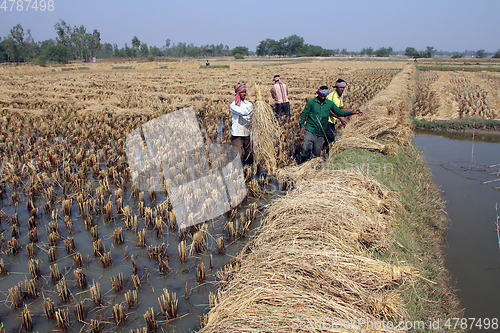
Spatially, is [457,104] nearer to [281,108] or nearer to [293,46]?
[281,108]

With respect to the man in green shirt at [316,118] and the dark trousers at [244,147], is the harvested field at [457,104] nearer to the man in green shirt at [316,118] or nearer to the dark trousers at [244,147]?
the man in green shirt at [316,118]

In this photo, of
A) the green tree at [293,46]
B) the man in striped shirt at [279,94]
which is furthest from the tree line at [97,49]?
the man in striped shirt at [279,94]

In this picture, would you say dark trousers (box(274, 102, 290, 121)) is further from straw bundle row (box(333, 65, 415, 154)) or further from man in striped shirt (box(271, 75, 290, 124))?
straw bundle row (box(333, 65, 415, 154))

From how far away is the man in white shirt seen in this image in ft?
16.8

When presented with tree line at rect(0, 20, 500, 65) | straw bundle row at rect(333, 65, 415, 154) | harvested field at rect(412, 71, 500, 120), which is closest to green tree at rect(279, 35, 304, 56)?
tree line at rect(0, 20, 500, 65)

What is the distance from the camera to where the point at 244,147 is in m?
5.67

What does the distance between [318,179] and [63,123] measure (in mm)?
7736

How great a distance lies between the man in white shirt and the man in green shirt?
3.33ft

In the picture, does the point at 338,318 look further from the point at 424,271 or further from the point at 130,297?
the point at 130,297

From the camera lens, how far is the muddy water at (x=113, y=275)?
268 cm

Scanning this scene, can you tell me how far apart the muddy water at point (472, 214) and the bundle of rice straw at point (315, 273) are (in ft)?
3.63

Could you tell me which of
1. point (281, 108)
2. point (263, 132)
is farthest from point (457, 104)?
point (263, 132)

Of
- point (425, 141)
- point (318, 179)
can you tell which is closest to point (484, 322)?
point (318, 179)

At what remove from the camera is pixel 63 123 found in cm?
870
